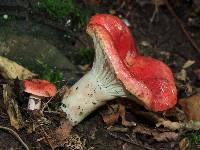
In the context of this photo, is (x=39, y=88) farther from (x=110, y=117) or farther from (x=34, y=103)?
(x=110, y=117)

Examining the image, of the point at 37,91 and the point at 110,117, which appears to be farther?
the point at 110,117

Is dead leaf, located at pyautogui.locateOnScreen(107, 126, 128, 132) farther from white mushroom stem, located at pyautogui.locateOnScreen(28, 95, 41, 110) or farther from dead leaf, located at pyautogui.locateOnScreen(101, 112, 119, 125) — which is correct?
white mushroom stem, located at pyautogui.locateOnScreen(28, 95, 41, 110)

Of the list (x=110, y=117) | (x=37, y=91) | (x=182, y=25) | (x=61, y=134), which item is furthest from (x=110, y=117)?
(x=182, y=25)

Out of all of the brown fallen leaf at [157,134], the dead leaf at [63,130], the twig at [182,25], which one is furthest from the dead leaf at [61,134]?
the twig at [182,25]

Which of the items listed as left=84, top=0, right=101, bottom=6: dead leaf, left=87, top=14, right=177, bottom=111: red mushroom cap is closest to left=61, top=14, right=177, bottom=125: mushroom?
left=87, top=14, right=177, bottom=111: red mushroom cap

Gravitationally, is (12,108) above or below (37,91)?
below

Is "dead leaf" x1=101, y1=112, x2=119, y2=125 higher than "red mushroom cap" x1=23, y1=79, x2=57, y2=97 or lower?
lower
